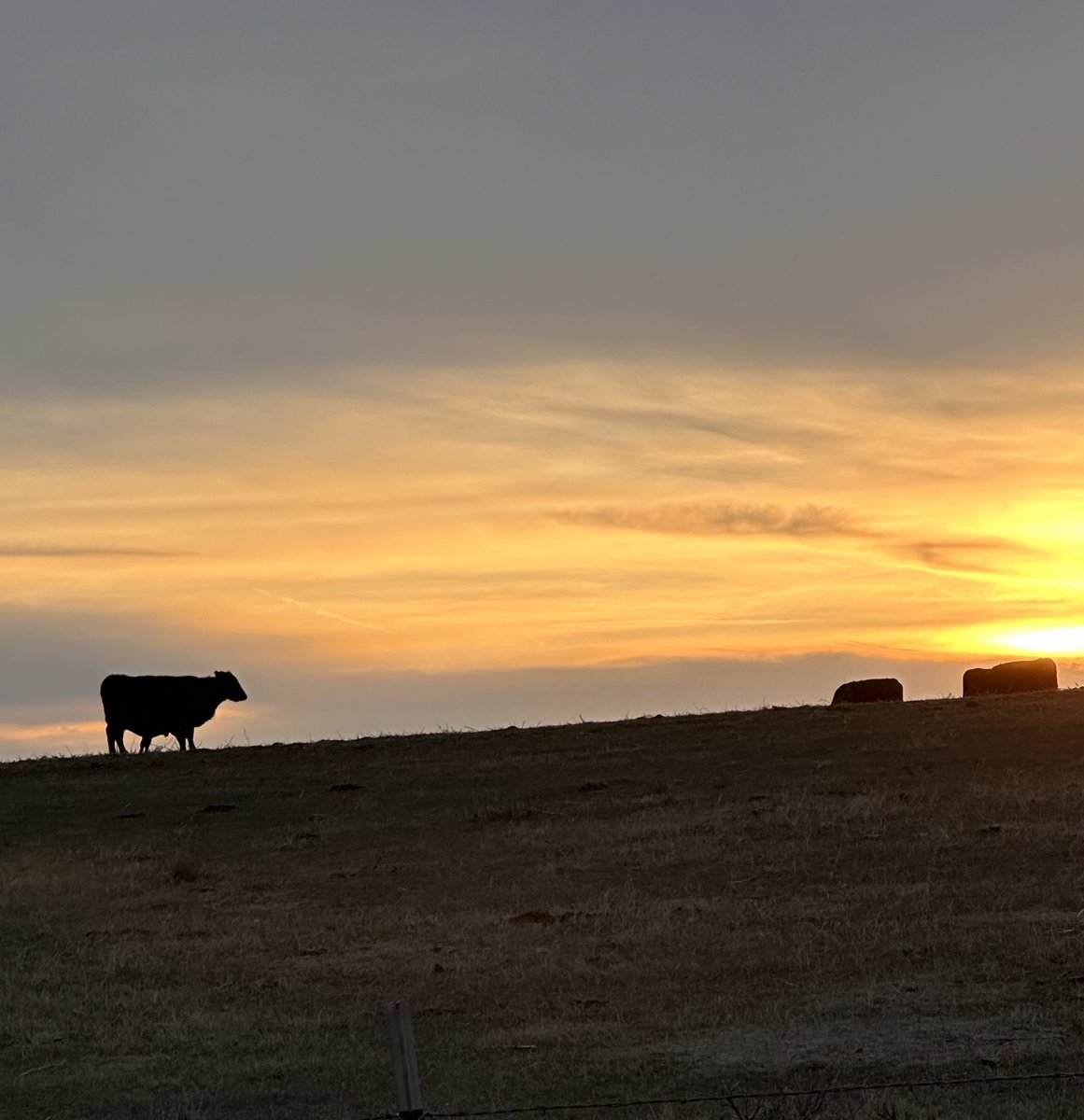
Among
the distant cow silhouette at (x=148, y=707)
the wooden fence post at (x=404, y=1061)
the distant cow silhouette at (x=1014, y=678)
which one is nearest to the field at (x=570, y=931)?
the wooden fence post at (x=404, y=1061)

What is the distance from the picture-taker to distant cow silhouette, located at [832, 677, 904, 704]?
153ft

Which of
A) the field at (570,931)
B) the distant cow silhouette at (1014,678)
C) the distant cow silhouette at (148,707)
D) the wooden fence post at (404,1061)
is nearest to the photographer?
the wooden fence post at (404,1061)

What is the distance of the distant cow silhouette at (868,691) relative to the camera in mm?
46562

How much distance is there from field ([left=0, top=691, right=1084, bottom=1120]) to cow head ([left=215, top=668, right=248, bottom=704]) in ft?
37.4

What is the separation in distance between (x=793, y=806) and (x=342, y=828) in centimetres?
767

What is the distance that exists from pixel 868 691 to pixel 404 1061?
130 feet

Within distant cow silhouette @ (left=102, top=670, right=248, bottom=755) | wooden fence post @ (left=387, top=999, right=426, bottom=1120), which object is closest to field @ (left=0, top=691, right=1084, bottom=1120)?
wooden fence post @ (left=387, top=999, right=426, bottom=1120)

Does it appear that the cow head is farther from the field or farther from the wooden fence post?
the wooden fence post

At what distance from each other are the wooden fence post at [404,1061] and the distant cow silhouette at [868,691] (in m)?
39.0

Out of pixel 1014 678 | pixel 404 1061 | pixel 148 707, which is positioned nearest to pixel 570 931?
pixel 404 1061

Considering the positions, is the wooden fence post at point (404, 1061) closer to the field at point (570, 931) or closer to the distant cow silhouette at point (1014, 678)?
the field at point (570, 931)

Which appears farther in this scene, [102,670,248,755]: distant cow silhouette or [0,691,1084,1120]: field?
[102,670,248,755]: distant cow silhouette

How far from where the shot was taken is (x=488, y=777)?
32.1m

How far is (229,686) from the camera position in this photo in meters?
45.7
